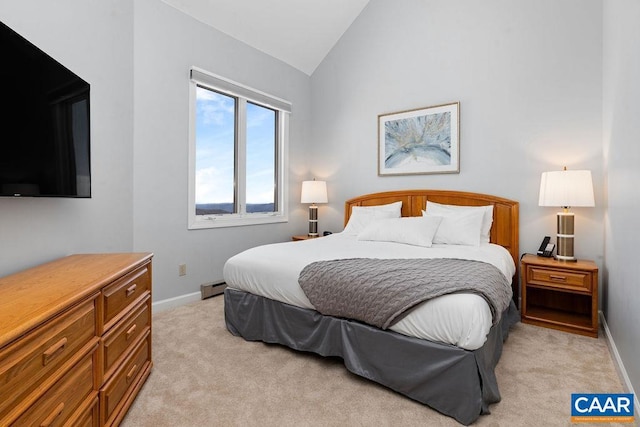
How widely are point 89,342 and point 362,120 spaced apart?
3.72 metres

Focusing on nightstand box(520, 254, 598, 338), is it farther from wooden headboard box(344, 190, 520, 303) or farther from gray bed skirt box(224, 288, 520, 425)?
gray bed skirt box(224, 288, 520, 425)

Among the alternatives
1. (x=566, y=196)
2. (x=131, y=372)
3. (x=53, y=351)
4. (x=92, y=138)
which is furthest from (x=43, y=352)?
(x=566, y=196)

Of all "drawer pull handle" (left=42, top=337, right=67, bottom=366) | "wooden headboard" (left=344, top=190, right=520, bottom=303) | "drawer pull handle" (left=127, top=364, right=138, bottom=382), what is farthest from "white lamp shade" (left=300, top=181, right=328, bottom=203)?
"drawer pull handle" (left=42, top=337, right=67, bottom=366)

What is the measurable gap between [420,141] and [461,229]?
1.21m

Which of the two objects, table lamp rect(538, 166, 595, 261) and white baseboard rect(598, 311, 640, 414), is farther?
table lamp rect(538, 166, 595, 261)

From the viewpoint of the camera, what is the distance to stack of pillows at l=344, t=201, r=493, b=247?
10.2ft

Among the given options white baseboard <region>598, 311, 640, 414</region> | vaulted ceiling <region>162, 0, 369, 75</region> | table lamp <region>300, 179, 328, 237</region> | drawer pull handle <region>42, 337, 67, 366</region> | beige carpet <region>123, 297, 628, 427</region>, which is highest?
vaulted ceiling <region>162, 0, 369, 75</region>

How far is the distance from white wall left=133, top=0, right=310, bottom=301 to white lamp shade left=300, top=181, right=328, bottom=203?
3.19ft

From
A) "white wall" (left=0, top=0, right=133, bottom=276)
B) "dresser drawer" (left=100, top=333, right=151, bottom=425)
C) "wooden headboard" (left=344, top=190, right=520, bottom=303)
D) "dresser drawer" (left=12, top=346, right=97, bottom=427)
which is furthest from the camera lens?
"wooden headboard" (left=344, top=190, right=520, bottom=303)

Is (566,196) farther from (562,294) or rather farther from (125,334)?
(125,334)

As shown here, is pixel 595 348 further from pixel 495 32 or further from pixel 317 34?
pixel 317 34

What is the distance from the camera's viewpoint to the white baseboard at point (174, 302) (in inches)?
123

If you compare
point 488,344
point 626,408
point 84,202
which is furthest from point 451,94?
point 84,202

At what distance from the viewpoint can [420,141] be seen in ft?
12.7
